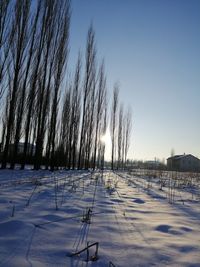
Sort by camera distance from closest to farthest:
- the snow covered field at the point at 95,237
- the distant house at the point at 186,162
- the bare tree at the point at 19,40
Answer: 1. the snow covered field at the point at 95,237
2. the bare tree at the point at 19,40
3. the distant house at the point at 186,162

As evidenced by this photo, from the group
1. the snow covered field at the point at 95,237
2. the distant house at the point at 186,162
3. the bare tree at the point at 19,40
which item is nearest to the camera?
the snow covered field at the point at 95,237

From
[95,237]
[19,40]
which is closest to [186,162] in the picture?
[19,40]

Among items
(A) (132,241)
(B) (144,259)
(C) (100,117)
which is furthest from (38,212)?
(C) (100,117)

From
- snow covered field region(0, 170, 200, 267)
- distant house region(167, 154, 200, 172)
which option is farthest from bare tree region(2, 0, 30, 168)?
distant house region(167, 154, 200, 172)

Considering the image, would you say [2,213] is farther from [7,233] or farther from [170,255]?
[170,255]

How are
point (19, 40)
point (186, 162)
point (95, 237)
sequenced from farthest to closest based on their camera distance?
point (186, 162) < point (19, 40) < point (95, 237)

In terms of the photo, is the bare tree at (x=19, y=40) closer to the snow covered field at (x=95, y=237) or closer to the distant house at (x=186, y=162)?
the snow covered field at (x=95, y=237)

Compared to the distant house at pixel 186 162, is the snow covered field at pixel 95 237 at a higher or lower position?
lower

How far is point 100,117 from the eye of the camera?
23094mm

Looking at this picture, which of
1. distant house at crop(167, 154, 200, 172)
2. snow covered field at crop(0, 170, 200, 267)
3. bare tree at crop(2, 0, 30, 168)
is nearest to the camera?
snow covered field at crop(0, 170, 200, 267)

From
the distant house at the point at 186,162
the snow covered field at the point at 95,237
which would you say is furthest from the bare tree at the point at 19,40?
the distant house at the point at 186,162

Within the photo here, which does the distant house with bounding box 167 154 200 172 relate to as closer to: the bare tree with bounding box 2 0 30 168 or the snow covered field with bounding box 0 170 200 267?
the bare tree with bounding box 2 0 30 168

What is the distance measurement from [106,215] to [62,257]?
→ 4.54 feet

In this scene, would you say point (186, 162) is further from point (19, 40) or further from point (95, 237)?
point (95, 237)
